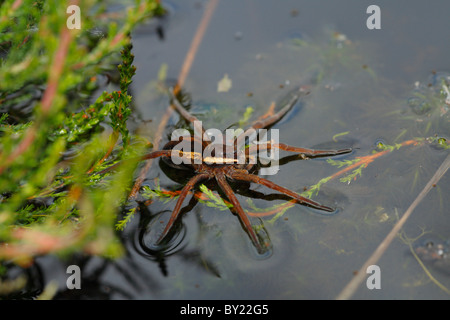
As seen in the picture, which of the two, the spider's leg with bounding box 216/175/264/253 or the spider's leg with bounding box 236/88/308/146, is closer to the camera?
the spider's leg with bounding box 216/175/264/253

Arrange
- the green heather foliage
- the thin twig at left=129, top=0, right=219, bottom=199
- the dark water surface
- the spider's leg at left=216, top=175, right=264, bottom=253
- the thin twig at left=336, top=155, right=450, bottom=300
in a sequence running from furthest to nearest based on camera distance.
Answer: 1. the thin twig at left=129, top=0, right=219, bottom=199
2. the spider's leg at left=216, top=175, right=264, bottom=253
3. the dark water surface
4. the thin twig at left=336, top=155, right=450, bottom=300
5. the green heather foliage

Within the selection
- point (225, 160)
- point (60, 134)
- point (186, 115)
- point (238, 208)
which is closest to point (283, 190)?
point (238, 208)

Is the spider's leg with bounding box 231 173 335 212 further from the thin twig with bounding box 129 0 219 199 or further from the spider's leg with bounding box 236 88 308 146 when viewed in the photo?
the thin twig with bounding box 129 0 219 199

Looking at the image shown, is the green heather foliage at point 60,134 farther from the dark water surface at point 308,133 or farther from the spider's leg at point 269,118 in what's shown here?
Answer: the spider's leg at point 269,118

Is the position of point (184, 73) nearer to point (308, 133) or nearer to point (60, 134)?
point (308, 133)

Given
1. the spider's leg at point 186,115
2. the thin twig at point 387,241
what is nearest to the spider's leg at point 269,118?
the spider's leg at point 186,115

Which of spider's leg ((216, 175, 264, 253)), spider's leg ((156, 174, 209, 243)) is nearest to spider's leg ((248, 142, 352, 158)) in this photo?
spider's leg ((216, 175, 264, 253))

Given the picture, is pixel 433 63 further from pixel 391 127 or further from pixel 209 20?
pixel 209 20
